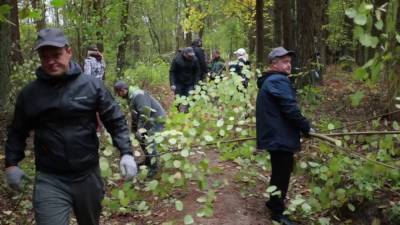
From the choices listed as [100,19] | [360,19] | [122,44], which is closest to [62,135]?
[360,19]

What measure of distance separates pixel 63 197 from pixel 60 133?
1.68ft

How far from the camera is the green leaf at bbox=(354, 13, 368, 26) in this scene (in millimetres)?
2512

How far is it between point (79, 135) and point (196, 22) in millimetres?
17664

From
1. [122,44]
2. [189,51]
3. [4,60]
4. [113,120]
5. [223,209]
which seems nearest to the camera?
[113,120]

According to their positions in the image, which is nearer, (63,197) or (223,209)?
(63,197)

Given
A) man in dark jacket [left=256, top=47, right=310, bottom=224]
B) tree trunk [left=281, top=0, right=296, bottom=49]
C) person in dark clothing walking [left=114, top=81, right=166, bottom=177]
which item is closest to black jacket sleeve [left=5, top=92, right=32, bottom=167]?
man in dark jacket [left=256, top=47, right=310, bottom=224]

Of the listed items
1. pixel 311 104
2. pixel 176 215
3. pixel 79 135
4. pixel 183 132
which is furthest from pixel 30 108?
pixel 311 104

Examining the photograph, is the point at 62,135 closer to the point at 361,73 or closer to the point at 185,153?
the point at 185,153

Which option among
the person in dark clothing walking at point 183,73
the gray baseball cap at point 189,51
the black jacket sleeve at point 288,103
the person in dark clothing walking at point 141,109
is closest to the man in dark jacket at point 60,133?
the black jacket sleeve at point 288,103

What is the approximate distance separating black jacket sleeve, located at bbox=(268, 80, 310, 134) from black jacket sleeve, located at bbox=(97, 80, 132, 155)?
2106 millimetres

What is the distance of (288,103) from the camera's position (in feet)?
17.6

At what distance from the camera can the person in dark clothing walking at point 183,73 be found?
10.5 meters

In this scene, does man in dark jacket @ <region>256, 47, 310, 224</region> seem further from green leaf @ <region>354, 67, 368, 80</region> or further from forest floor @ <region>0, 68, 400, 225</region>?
green leaf @ <region>354, 67, 368, 80</region>

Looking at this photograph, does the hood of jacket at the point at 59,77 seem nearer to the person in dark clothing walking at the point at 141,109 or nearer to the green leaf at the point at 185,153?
the green leaf at the point at 185,153
